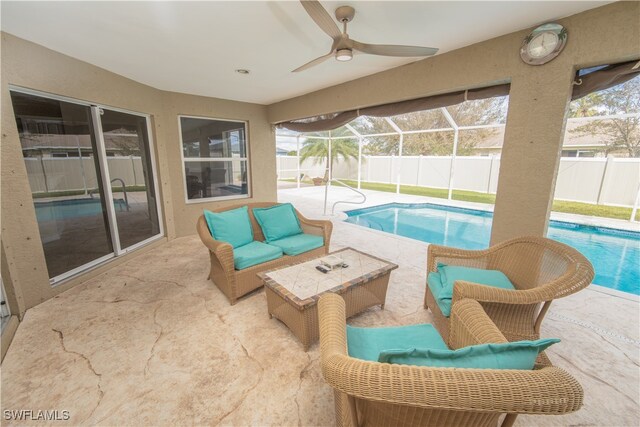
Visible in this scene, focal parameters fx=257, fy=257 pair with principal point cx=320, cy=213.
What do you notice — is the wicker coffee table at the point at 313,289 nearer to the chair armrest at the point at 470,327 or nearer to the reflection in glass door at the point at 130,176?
the chair armrest at the point at 470,327

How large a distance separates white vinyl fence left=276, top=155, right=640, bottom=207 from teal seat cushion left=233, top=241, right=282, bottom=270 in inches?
231

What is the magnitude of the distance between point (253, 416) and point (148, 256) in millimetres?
3036

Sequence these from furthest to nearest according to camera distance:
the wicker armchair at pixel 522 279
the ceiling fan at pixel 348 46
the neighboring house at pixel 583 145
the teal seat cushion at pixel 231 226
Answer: the neighboring house at pixel 583 145, the teal seat cushion at pixel 231 226, the ceiling fan at pixel 348 46, the wicker armchair at pixel 522 279

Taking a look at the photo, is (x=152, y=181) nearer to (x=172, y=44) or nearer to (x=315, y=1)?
(x=172, y=44)

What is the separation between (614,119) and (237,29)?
7412 millimetres

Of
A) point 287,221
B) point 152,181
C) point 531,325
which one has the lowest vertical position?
point 531,325

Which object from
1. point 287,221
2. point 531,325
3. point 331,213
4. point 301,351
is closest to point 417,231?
point 331,213

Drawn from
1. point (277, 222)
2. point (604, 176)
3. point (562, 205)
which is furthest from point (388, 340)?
point (562, 205)

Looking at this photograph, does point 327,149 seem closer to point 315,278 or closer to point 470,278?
point 315,278

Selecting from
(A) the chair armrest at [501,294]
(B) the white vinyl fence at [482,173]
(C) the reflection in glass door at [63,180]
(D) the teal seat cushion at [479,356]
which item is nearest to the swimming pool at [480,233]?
(B) the white vinyl fence at [482,173]

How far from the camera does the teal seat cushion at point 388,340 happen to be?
1.22 meters

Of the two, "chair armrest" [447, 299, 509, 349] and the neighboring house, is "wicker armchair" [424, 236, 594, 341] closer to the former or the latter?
"chair armrest" [447, 299, 509, 349]

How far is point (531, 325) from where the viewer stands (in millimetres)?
1689

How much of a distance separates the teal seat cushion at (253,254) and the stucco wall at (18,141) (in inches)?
71.8
